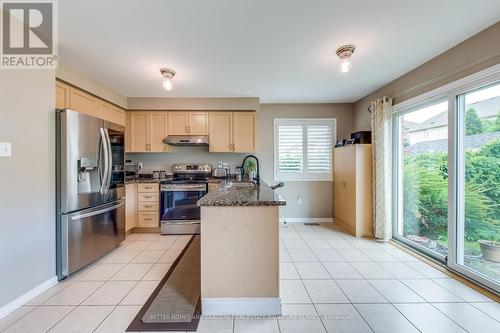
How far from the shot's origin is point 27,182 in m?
1.93

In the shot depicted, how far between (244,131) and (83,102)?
8.08 feet

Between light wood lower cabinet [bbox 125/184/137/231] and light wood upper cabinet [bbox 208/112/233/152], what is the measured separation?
1503mm

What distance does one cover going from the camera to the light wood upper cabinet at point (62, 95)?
2593 mm

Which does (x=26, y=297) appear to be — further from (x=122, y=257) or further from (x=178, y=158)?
(x=178, y=158)

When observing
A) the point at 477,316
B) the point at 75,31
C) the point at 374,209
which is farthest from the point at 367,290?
the point at 75,31

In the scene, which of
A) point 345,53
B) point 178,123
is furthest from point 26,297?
point 345,53

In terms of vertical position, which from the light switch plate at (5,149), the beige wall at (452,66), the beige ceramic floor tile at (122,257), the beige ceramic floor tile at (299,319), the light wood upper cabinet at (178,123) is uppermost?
the beige wall at (452,66)

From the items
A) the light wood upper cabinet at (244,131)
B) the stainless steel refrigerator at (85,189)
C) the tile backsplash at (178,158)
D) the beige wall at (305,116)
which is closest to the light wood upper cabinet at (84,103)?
the stainless steel refrigerator at (85,189)

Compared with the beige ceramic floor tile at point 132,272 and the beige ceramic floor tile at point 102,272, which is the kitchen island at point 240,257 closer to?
the beige ceramic floor tile at point 132,272

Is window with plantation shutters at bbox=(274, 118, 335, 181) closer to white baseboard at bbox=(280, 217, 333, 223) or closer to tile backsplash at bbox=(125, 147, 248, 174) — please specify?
white baseboard at bbox=(280, 217, 333, 223)

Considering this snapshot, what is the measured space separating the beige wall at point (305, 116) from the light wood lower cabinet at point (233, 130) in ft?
1.38

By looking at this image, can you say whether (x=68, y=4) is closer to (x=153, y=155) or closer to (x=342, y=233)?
(x=153, y=155)

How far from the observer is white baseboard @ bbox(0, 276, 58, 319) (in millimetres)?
1736

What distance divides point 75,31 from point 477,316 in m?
4.17
